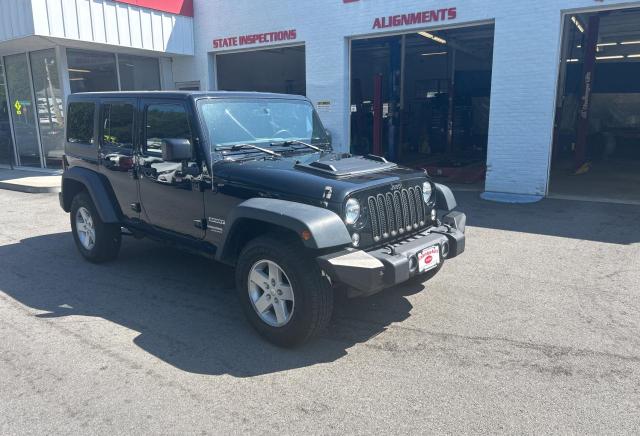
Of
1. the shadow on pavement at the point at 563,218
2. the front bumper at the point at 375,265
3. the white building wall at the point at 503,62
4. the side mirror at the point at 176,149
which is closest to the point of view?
the front bumper at the point at 375,265

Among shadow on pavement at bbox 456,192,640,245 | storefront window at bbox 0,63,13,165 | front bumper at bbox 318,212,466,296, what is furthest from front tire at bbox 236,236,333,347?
storefront window at bbox 0,63,13,165

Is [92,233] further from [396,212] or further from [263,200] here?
[396,212]

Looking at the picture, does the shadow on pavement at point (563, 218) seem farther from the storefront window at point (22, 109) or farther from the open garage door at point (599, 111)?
the storefront window at point (22, 109)

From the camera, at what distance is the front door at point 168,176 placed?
4328 mm

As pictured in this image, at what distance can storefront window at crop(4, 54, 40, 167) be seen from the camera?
13.6 m

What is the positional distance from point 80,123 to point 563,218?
7102 millimetres

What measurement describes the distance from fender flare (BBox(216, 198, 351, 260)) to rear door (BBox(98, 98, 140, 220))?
1.86m

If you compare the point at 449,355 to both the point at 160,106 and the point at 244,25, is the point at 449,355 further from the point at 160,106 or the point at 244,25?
the point at 244,25

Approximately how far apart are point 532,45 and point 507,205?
10.0ft

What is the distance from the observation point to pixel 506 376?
3279 mm

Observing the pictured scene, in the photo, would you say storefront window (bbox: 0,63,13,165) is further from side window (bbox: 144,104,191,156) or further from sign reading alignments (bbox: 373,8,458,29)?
side window (bbox: 144,104,191,156)

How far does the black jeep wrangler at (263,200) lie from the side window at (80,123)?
0.03 m

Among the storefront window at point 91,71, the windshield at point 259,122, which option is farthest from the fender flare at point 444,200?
the storefront window at point 91,71

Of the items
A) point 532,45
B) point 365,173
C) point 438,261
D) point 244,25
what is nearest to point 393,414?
point 438,261
